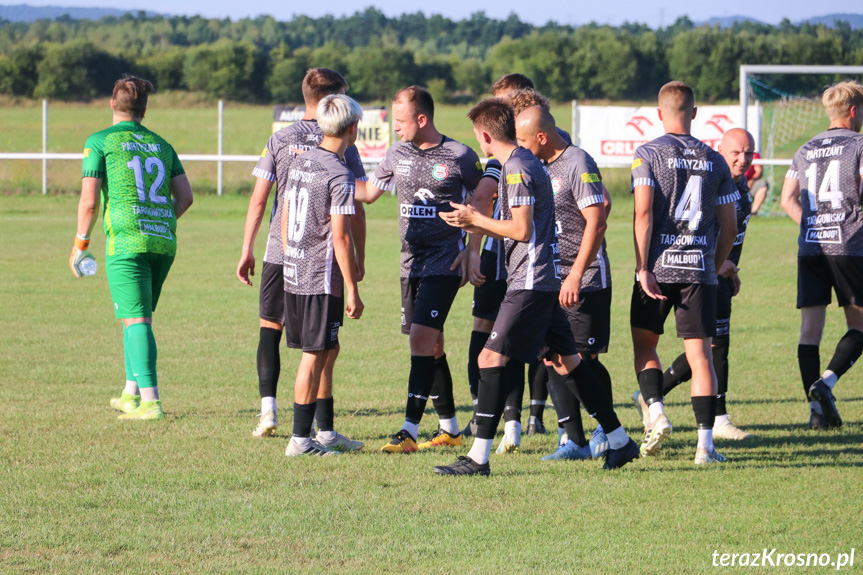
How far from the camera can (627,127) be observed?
2305 cm

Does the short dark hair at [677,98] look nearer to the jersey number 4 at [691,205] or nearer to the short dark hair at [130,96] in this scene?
the jersey number 4 at [691,205]

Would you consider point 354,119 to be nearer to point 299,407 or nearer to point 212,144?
point 299,407

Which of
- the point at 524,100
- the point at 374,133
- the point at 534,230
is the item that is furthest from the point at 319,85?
the point at 374,133

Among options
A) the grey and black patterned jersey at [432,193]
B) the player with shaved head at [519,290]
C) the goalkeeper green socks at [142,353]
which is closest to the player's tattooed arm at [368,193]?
the grey and black patterned jersey at [432,193]

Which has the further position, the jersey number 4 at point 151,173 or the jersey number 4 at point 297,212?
the jersey number 4 at point 151,173

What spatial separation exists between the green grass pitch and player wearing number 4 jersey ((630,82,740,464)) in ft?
1.53

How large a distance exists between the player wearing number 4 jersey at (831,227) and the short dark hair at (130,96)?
178 inches

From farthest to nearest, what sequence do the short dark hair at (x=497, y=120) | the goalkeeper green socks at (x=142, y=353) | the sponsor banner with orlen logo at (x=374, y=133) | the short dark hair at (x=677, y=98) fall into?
1. the sponsor banner with orlen logo at (x=374, y=133)
2. the goalkeeper green socks at (x=142, y=353)
3. the short dark hair at (x=677, y=98)
4. the short dark hair at (x=497, y=120)

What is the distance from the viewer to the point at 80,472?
17.1ft

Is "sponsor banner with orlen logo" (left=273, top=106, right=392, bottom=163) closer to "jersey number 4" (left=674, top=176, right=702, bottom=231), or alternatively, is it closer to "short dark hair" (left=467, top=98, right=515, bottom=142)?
"jersey number 4" (left=674, top=176, right=702, bottom=231)

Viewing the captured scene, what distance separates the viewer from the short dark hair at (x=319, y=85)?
6215 mm

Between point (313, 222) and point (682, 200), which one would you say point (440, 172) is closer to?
point (313, 222)

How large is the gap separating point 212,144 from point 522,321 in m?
37.5

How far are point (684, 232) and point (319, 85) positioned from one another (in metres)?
2.41
